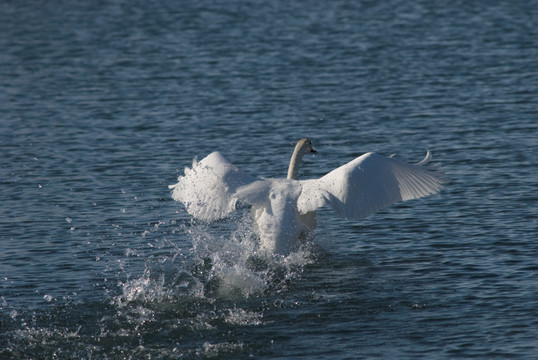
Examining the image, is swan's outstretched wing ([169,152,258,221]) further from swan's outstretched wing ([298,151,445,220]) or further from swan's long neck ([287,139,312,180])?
swan's outstretched wing ([298,151,445,220])

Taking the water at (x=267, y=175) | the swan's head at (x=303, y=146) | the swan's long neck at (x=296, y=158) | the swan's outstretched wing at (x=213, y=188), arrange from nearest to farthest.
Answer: the water at (x=267, y=175)
the swan's outstretched wing at (x=213, y=188)
the swan's long neck at (x=296, y=158)
the swan's head at (x=303, y=146)

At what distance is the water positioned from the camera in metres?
9.98

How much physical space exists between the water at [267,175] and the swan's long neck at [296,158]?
0.94m

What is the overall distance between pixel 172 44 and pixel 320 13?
7.34 metres

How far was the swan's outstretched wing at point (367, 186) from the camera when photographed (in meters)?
11.6

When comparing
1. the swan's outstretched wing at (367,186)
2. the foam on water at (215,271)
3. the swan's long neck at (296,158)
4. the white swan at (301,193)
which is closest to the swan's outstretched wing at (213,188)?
the white swan at (301,193)

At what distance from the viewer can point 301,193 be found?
38.7 feet

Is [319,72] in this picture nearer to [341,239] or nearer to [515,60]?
[515,60]

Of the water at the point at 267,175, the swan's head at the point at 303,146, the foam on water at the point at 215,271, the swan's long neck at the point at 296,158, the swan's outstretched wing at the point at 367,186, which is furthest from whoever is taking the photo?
the swan's head at the point at 303,146

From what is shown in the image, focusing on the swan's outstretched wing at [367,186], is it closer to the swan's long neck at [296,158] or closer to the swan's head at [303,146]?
the swan's long neck at [296,158]

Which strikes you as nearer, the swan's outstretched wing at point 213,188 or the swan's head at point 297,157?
the swan's outstretched wing at point 213,188

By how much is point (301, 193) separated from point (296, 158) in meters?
1.37

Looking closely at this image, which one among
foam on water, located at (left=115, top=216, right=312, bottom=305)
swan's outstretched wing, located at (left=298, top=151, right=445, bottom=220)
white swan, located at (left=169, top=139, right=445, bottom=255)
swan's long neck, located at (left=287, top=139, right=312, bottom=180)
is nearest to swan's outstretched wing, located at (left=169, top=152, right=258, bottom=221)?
white swan, located at (left=169, top=139, right=445, bottom=255)

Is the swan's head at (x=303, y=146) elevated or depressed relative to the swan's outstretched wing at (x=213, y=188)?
elevated
